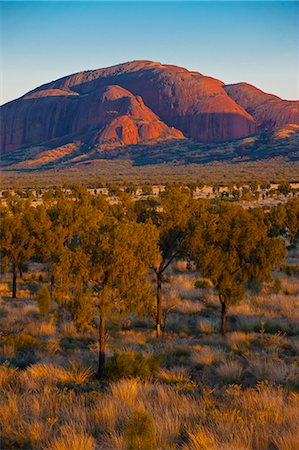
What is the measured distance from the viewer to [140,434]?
5273 millimetres

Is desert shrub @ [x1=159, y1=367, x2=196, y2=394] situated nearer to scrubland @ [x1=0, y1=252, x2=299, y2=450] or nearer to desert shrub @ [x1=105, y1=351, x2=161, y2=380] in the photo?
scrubland @ [x1=0, y1=252, x2=299, y2=450]

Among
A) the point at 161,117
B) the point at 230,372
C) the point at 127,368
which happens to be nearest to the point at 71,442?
the point at 127,368

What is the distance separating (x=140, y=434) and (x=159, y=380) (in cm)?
413

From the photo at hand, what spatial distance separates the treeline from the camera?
950cm

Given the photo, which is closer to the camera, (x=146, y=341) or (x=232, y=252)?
(x=146, y=341)

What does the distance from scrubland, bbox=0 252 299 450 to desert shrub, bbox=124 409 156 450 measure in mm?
14

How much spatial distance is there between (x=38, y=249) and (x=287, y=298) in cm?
1185

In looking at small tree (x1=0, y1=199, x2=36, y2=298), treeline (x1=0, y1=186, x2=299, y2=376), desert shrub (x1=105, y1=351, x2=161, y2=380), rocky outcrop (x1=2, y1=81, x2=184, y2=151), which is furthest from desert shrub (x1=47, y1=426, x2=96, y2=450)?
rocky outcrop (x1=2, y1=81, x2=184, y2=151)

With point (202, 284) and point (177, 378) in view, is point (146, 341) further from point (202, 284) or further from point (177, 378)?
point (202, 284)

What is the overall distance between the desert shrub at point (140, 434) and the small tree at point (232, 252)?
834cm

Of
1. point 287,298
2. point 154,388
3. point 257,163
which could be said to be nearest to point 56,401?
point 154,388

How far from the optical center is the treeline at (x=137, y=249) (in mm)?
9500

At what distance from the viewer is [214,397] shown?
799 centimetres

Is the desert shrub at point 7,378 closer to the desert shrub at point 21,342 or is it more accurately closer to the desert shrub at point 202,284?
the desert shrub at point 21,342
